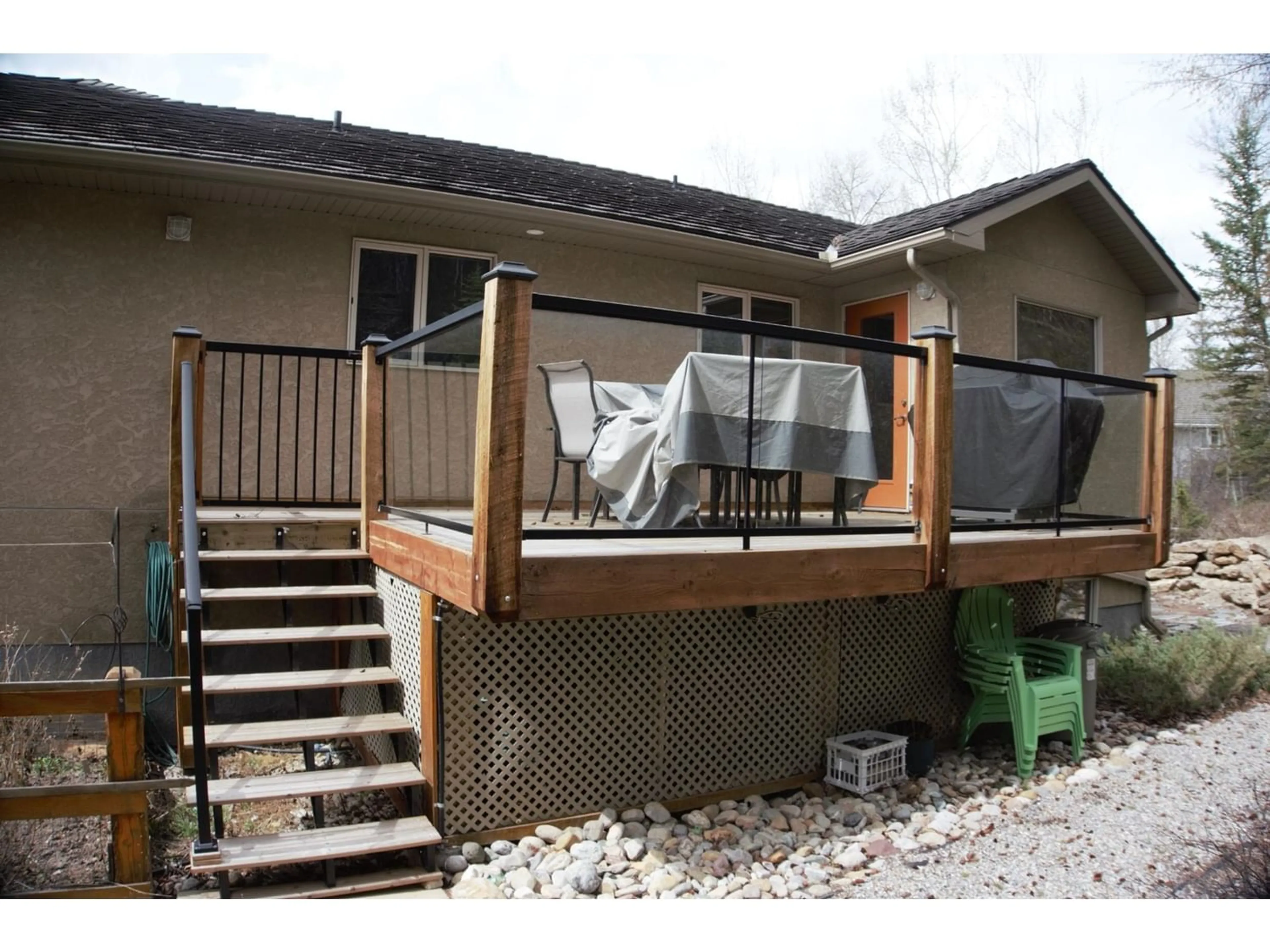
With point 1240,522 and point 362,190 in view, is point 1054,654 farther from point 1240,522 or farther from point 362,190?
point 1240,522

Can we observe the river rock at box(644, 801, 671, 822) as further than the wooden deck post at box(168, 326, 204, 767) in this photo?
No

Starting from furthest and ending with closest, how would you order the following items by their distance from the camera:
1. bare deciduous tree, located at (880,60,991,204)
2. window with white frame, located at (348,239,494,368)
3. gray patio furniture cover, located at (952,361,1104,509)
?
bare deciduous tree, located at (880,60,991,204) → window with white frame, located at (348,239,494,368) → gray patio furniture cover, located at (952,361,1104,509)

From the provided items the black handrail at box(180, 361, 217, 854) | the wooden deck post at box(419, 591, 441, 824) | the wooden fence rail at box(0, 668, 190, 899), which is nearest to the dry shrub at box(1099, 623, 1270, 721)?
the wooden deck post at box(419, 591, 441, 824)

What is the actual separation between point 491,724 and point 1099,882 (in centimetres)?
279

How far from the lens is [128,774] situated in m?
3.57

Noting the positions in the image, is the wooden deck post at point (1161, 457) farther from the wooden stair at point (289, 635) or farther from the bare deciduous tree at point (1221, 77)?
the bare deciduous tree at point (1221, 77)

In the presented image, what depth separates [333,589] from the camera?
4.88 metres

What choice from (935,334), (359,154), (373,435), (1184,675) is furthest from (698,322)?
(1184,675)

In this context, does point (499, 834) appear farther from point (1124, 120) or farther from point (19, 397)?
point (1124, 120)

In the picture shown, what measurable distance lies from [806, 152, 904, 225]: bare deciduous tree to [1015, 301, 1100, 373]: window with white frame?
14.1 m

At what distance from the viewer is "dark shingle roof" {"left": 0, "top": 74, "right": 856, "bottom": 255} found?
5676mm

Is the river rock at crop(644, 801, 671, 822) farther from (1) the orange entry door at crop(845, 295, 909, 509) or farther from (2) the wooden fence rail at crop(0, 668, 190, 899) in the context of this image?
(2) the wooden fence rail at crop(0, 668, 190, 899)
